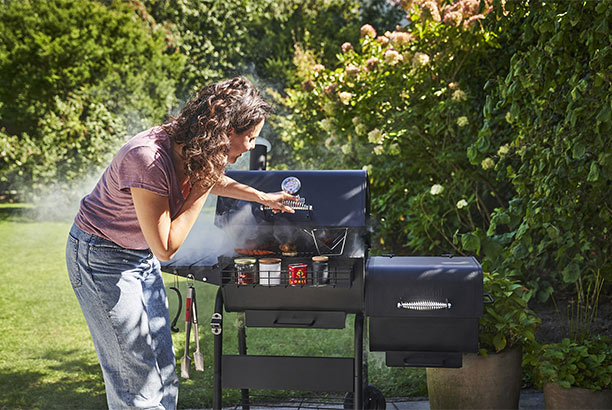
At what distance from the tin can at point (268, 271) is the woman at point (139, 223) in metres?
0.44

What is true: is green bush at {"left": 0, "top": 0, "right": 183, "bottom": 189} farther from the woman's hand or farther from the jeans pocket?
the jeans pocket

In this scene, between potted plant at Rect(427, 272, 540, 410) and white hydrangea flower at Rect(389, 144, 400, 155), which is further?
white hydrangea flower at Rect(389, 144, 400, 155)

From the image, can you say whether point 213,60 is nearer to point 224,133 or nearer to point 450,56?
point 450,56

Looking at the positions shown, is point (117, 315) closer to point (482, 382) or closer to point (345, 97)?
point (482, 382)

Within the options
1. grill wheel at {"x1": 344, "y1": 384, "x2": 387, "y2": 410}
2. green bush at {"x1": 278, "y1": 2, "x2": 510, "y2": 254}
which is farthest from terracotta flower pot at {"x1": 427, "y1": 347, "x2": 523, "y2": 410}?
green bush at {"x1": 278, "y1": 2, "x2": 510, "y2": 254}

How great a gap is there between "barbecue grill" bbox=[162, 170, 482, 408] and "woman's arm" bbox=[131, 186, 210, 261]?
0.49 metres

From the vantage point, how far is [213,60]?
11656mm

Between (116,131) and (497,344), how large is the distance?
801 centimetres

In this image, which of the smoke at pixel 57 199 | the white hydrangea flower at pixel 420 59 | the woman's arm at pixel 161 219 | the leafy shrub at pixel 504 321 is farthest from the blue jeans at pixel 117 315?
the smoke at pixel 57 199

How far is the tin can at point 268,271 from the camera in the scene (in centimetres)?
218

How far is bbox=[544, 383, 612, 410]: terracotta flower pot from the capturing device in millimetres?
2496

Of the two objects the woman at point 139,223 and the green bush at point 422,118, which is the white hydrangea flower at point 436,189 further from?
the woman at point 139,223

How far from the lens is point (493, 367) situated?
8.32ft

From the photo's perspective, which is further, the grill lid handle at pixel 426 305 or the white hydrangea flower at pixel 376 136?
the white hydrangea flower at pixel 376 136
